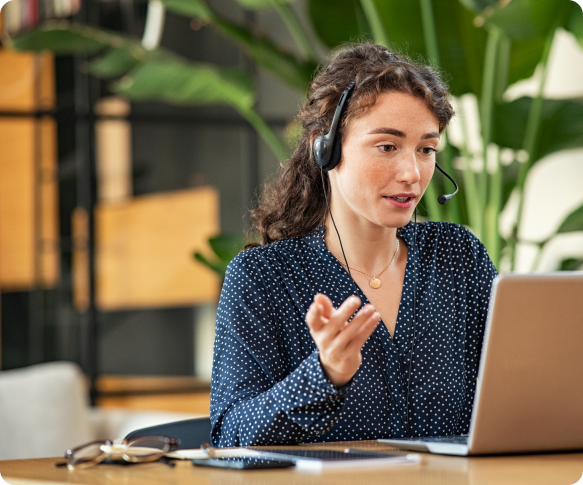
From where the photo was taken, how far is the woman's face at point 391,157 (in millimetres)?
1405

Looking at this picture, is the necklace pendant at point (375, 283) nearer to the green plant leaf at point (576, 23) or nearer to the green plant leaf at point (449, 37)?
the green plant leaf at point (449, 37)

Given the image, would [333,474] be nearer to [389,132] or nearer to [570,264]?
[389,132]

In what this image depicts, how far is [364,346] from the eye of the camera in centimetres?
144

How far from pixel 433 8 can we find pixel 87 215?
106 inches

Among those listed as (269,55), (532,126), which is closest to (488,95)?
(532,126)

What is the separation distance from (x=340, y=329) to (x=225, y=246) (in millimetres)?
1936

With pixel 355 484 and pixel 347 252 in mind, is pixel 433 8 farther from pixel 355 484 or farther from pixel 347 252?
pixel 355 484

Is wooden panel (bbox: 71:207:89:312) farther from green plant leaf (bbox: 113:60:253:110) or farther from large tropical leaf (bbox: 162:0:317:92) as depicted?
large tropical leaf (bbox: 162:0:317:92)

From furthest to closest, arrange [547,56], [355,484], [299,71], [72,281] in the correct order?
[72,281] → [299,71] → [547,56] → [355,484]

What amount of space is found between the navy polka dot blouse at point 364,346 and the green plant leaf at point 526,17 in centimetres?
98

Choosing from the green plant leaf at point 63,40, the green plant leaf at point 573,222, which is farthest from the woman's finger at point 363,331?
the green plant leaf at point 63,40

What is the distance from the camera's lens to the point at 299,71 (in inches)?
113

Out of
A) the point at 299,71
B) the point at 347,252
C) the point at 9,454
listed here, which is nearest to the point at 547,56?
the point at 299,71

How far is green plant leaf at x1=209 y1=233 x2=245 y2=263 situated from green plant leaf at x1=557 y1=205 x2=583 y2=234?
109 cm
